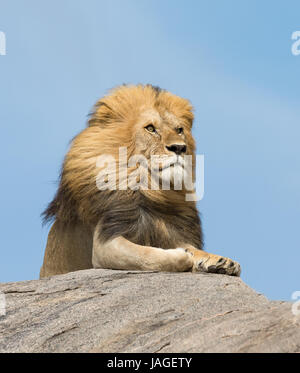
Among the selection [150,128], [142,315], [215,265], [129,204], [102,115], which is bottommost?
[142,315]

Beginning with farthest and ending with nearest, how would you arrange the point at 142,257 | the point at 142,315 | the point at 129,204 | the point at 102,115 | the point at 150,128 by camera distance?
the point at 102,115 < the point at 150,128 < the point at 129,204 < the point at 142,257 < the point at 142,315

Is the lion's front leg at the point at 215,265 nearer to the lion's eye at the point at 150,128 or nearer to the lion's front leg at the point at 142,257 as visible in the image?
the lion's front leg at the point at 142,257

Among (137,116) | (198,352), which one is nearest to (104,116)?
(137,116)

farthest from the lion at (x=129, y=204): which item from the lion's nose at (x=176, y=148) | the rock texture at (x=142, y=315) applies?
the rock texture at (x=142, y=315)

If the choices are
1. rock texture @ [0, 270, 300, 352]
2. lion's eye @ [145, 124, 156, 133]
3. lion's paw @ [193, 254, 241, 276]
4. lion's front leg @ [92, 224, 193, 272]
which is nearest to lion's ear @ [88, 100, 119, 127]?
lion's eye @ [145, 124, 156, 133]

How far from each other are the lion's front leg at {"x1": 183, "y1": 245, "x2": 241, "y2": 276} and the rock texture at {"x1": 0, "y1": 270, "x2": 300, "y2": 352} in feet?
0.43

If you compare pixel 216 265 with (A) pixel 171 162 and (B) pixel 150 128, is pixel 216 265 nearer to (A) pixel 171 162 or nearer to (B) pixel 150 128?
(A) pixel 171 162

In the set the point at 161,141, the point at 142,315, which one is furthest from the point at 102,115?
the point at 142,315

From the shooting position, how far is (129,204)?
7.66 metres

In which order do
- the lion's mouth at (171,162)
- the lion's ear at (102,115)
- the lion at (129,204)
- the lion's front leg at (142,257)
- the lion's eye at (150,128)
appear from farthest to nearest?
the lion's ear at (102,115) → the lion's eye at (150,128) → the lion's mouth at (171,162) → the lion at (129,204) → the lion's front leg at (142,257)

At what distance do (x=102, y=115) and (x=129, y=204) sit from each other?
127cm

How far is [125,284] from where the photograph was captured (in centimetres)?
700

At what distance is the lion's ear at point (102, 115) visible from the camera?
830 centimetres
